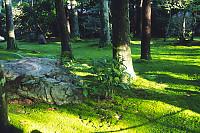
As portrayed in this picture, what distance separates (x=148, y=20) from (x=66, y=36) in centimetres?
408

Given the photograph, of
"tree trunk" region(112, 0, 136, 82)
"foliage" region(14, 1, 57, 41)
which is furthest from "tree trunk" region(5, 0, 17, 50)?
"foliage" region(14, 1, 57, 41)

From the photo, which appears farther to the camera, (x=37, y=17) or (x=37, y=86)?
(x=37, y=17)

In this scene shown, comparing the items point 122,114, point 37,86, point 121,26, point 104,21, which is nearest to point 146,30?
point 121,26

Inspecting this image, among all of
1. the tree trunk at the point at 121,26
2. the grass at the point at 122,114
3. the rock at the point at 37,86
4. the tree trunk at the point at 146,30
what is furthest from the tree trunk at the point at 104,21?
the rock at the point at 37,86

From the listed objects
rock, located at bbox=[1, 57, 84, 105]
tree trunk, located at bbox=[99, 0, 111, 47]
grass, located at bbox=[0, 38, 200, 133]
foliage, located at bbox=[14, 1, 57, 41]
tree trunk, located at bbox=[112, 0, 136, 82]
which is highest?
foliage, located at bbox=[14, 1, 57, 41]

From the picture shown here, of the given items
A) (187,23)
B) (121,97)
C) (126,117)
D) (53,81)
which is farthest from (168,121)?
(187,23)

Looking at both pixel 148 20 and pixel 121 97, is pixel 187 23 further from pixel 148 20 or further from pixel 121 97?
pixel 121 97

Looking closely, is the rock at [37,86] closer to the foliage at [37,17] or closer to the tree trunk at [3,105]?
the tree trunk at [3,105]

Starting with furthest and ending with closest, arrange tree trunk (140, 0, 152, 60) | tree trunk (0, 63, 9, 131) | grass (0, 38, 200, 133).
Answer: tree trunk (140, 0, 152, 60)
grass (0, 38, 200, 133)
tree trunk (0, 63, 9, 131)

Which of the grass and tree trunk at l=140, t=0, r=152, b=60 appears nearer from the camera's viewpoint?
the grass

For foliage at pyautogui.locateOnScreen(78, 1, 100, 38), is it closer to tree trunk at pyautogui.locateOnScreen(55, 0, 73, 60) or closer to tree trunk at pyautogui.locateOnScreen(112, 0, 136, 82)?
tree trunk at pyautogui.locateOnScreen(55, 0, 73, 60)

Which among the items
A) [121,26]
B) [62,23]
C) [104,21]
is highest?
[104,21]

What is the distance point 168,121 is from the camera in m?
2.90

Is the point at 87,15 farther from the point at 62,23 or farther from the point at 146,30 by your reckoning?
the point at 146,30
